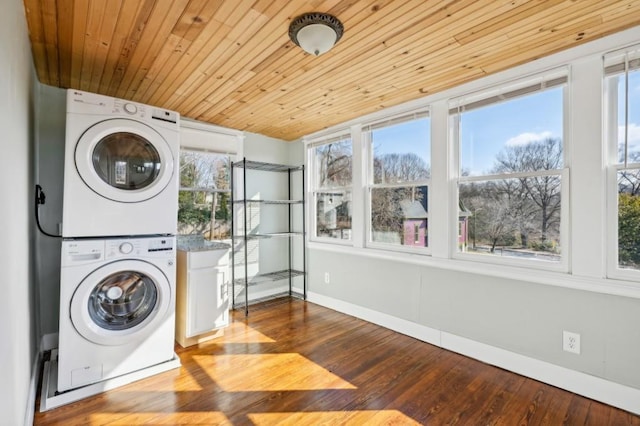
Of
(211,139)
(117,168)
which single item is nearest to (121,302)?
(117,168)

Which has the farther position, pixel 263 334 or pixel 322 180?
pixel 322 180

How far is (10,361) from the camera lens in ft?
4.22

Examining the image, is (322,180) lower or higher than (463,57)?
lower

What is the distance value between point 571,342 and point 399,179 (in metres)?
1.85

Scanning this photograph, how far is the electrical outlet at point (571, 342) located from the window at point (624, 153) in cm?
48

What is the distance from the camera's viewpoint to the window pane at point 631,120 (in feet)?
6.15

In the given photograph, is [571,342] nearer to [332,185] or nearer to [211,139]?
[332,185]

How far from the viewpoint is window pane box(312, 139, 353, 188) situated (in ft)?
12.3

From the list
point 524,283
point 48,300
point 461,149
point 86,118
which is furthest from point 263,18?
point 48,300

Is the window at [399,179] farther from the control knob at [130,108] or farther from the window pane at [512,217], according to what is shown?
the control knob at [130,108]

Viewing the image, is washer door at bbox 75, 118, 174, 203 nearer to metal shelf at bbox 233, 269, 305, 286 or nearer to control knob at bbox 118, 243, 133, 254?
control knob at bbox 118, 243, 133, 254

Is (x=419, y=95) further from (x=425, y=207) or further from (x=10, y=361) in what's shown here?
(x=10, y=361)

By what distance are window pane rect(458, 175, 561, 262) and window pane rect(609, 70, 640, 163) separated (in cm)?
38

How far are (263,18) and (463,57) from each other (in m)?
1.36
